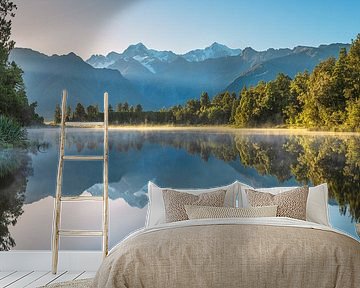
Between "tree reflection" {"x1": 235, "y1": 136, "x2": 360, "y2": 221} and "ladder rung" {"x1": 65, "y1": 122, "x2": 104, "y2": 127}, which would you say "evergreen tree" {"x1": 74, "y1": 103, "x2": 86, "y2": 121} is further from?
"tree reflection" {"x1": 235, "y1": 136, "x2": 360, "y2": 221}

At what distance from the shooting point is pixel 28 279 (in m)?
6.29

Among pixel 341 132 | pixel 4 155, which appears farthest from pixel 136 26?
pixel 341 132

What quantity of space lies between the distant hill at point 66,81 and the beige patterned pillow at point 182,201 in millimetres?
1988

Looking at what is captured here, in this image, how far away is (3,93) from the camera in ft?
23.1

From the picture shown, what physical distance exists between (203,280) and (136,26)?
3.76 m

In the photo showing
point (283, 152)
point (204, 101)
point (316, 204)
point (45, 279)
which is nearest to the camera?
point (316, 204)

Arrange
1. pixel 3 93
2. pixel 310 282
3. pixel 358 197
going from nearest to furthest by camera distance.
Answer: pixel 310 282 → pixel 358 197 → pixel 3 93

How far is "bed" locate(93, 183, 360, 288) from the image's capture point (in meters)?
4.15

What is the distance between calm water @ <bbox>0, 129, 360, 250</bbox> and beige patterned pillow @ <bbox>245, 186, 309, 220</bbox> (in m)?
1.34

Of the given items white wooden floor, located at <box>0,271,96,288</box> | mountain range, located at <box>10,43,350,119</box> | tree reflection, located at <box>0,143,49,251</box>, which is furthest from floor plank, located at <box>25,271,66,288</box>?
mountain range, located at <box>10,43,350,119</box>

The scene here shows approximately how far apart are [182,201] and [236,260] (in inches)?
50.1

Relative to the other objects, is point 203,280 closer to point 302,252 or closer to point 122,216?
point 302,252

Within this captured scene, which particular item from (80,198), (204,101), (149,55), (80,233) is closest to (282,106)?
(204,101)

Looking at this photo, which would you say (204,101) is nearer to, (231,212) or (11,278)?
(231,212)
